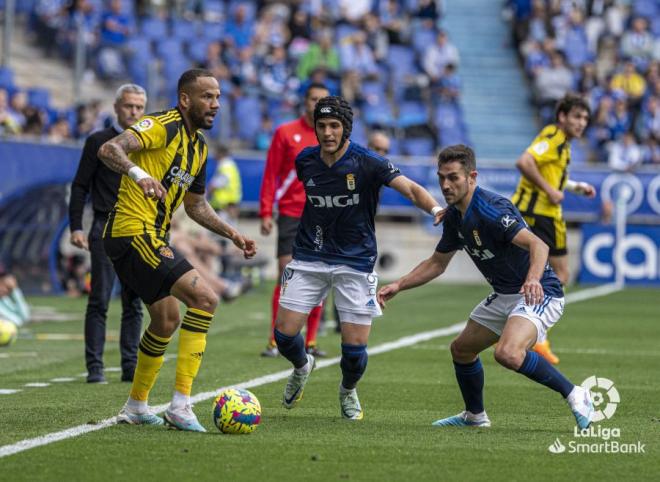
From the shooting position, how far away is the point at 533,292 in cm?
784

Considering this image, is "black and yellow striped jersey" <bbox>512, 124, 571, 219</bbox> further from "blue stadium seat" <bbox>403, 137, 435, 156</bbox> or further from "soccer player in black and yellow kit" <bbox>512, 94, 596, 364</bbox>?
"blue stadium seat" <bbox>403, 137, 435, 156</bbox>

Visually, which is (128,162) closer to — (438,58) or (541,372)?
(541,372)

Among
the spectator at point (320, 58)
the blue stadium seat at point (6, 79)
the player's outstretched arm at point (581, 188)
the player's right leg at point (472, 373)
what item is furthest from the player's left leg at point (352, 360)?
the spectator at point (320, 58)

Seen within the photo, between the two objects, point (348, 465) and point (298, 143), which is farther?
point (298, 143)

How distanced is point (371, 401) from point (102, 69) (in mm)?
16124

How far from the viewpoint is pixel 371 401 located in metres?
9.77

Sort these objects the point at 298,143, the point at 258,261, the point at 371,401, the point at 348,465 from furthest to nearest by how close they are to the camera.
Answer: the point at 258,261, the point at 298,143, the point at 371,401, the point at 348,465

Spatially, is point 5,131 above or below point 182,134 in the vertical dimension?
below

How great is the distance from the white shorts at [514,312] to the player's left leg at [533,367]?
138 millimetres

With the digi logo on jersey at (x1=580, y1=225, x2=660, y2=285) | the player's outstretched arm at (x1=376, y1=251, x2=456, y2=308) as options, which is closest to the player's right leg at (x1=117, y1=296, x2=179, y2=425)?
the player's outstretched arm at (x1=376, y1=251, x2=456, y2=308)

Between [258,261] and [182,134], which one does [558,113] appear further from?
[258,261]

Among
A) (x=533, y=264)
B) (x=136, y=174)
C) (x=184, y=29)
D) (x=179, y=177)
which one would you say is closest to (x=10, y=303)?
(x=179, y=177)

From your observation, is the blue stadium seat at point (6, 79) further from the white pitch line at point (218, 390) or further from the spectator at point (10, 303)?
the white pitch line at point (218, 390)

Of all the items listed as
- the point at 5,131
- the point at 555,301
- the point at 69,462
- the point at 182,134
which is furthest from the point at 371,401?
the point at 5,131
